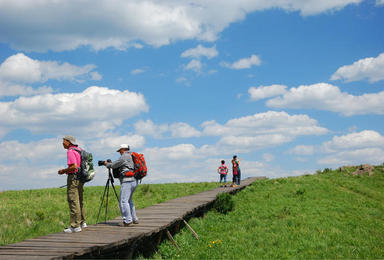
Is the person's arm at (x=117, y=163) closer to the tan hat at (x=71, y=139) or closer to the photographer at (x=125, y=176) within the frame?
the photographer at (x=125, y=176)

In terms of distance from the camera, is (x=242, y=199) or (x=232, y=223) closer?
(x=232, y=223)

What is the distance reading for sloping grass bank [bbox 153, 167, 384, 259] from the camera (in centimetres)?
1006

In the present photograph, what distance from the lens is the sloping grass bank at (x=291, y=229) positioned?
1006 cm

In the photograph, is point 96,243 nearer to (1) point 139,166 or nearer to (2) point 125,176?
(2) point 125,176

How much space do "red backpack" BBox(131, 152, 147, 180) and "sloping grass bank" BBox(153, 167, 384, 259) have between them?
2.15 m

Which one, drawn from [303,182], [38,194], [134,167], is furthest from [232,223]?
[38,194]

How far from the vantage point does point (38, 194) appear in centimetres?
2741

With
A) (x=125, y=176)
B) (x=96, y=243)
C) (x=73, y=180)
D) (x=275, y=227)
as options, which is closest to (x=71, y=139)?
(x=73, y=180)

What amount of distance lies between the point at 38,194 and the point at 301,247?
22.8 meters

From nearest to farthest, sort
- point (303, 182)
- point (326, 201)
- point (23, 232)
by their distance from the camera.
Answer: point (23, 232)
point (326, 201)
point (303, 182)

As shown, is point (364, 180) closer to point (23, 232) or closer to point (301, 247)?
point (301, 247)

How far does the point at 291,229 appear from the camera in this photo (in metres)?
12.9

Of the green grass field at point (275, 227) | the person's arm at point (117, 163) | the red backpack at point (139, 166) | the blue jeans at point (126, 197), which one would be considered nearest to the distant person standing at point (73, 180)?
the person's arm at point (117, 163)

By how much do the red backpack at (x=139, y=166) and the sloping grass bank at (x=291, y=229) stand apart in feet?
7.07
